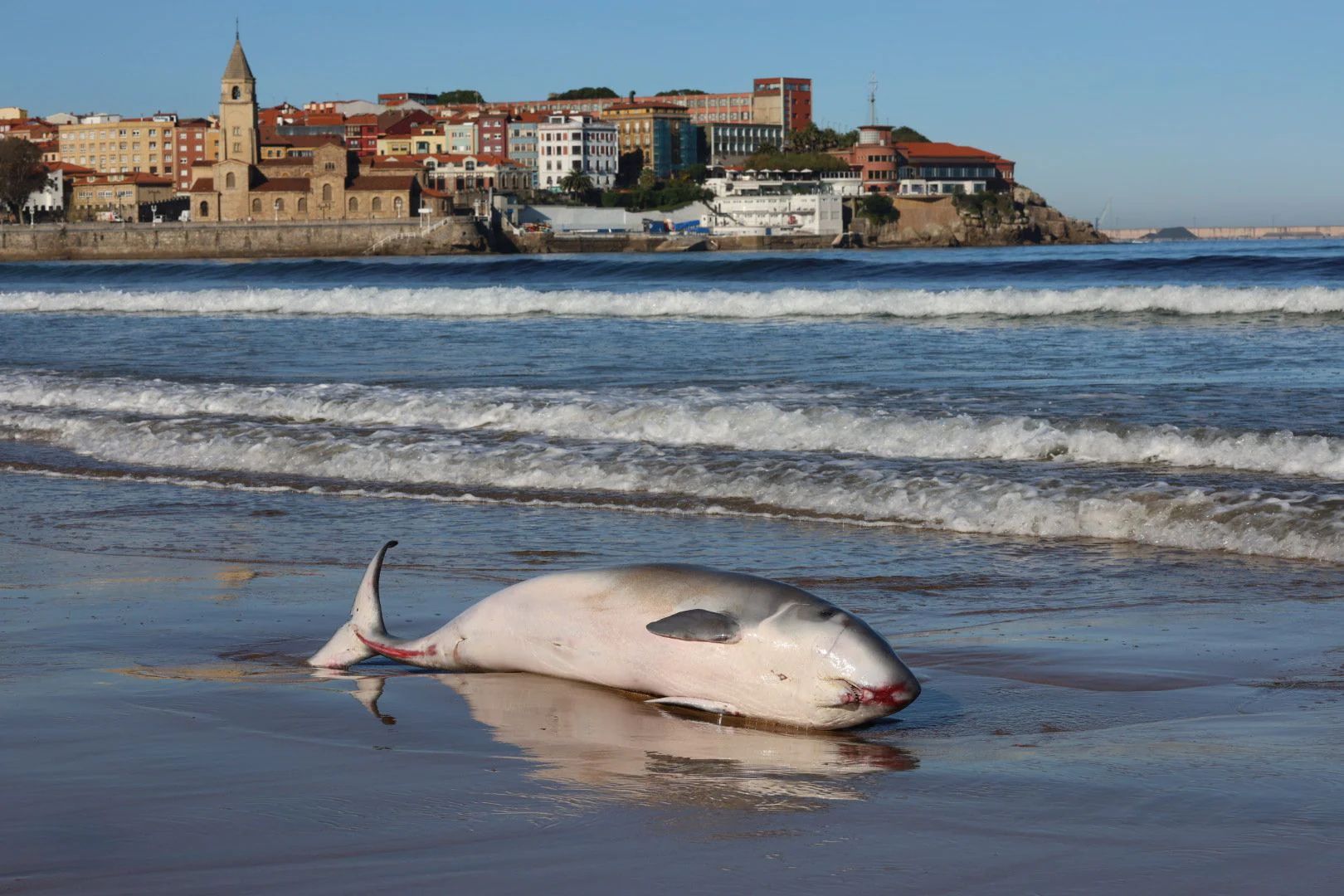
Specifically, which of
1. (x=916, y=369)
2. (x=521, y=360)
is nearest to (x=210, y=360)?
(x=521, y=360)

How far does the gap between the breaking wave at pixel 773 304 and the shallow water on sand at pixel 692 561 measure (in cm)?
686

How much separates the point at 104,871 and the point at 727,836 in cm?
129

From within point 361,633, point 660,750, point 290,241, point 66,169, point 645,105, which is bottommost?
point 660,750

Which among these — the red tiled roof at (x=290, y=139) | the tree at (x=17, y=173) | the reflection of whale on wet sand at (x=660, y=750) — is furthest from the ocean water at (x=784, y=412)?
the red tiled roof at (x=290, y=139)

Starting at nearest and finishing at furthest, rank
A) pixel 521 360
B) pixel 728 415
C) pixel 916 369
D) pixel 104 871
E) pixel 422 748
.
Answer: pixel 104 871 < pixel 422 748 < pixel 728 415 < pixel 916 369 < pixel 521 360

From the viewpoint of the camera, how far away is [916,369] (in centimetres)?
1523

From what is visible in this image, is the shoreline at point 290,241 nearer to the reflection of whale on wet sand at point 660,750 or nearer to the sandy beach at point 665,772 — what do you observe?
the sandy beach at point 665,772

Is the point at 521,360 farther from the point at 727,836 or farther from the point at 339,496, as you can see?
the point at 727,836

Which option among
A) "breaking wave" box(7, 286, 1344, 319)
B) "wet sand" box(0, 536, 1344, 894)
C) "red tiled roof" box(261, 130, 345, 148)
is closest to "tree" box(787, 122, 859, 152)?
"red tiled roof" box(261, 130, 345, 148)

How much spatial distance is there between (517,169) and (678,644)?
14397cm

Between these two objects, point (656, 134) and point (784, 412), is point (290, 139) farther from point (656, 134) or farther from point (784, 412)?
point (784, 412)

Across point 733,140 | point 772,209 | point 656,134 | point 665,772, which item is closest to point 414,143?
point 656,134

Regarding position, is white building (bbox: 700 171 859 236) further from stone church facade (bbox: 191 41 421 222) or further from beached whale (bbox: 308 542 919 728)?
beached whale (bbox: 308 542 919 728)

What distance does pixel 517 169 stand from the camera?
14475 cm
